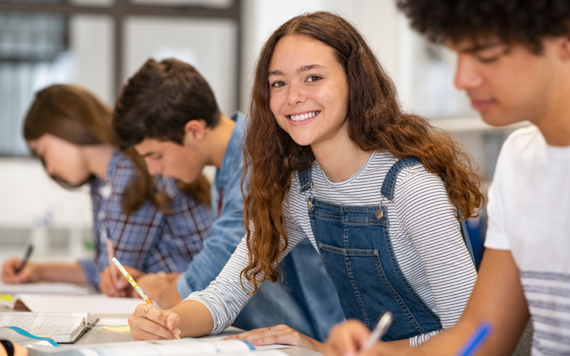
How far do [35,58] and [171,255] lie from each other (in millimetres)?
3413

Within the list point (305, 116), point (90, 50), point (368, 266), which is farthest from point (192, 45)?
point (368, 266)

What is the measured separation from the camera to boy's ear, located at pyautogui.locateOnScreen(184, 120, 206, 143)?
5.33 feet

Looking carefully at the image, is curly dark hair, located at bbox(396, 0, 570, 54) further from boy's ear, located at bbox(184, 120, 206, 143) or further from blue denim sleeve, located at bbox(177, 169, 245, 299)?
boy's ear, located at bbox(184, 120, 206, 143)

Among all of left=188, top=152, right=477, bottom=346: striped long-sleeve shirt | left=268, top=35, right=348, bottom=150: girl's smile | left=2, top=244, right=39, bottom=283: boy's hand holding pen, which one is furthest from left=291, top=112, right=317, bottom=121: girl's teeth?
left=2, top=244, right=39, bottom=283: boy's hand holding pen

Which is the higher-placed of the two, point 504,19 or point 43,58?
point 504,19

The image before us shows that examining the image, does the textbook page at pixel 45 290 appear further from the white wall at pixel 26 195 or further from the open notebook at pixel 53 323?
the white wall at pixel 26 195

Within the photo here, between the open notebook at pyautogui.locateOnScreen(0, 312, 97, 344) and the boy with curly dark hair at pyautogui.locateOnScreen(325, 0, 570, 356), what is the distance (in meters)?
0.57

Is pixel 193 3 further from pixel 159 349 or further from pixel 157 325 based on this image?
pixel 159 349

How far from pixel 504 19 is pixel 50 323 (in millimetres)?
985

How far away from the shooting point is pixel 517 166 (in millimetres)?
810

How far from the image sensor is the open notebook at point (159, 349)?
0.82m

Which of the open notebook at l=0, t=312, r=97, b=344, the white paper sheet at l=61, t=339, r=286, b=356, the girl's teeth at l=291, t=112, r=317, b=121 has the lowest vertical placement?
the open notebook at l=0, t=312, r=97, b=344

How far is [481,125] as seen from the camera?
2.78m

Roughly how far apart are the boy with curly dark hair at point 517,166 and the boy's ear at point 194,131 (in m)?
0.93
